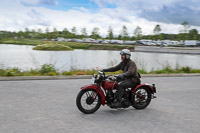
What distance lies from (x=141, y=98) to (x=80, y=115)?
1782 millimetres

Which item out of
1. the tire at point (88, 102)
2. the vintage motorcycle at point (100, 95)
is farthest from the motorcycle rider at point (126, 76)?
the tire at point (88, 102)

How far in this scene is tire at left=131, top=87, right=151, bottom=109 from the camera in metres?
6.16

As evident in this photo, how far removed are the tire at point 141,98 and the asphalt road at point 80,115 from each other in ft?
0.48

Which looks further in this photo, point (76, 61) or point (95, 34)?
point (95, 34)

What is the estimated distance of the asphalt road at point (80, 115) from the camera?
4637 mm

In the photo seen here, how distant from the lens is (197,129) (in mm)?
4812

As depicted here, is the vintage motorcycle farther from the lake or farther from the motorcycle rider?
the lake

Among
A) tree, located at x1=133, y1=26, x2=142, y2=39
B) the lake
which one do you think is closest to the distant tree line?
tree, located at x1=133, y1=26, x2=142, y2=39

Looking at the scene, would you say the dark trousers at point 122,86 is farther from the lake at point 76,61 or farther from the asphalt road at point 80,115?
the lake at point 76,61

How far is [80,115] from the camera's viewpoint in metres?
5.52

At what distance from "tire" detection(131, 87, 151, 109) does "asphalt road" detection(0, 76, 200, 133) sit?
15 cm

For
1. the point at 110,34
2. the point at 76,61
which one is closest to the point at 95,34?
the point at 110,34

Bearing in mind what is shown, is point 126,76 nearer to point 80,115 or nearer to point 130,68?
point 130,68

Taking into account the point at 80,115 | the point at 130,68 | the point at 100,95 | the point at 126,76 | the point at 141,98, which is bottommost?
the point at 80,115
